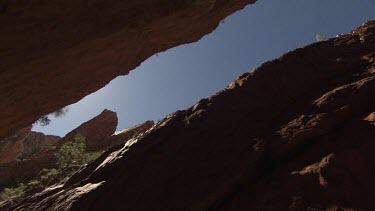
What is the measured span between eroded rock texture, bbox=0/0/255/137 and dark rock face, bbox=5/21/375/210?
341cm

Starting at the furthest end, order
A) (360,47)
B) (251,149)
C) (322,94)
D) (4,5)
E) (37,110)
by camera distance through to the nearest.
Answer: (37,110) < (360,47) < (322,94) < (251,149) < (4,5)

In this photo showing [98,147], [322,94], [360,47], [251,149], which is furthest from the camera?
[98,147]

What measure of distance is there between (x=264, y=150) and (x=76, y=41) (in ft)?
25.2

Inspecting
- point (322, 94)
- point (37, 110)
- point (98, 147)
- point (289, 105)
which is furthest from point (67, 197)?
point (98, 147)

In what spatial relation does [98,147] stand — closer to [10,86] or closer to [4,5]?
[10,86]

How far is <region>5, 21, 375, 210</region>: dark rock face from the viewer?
1073 centimetres

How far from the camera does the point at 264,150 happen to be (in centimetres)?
1255

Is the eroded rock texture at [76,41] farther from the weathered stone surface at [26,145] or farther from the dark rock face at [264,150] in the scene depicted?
the weathered stone surface at [26,145]

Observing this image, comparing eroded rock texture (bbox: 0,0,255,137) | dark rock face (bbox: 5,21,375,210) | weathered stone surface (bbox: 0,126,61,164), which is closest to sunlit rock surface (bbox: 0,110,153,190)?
weathered stone surface (bbox: 0,126,61,164)

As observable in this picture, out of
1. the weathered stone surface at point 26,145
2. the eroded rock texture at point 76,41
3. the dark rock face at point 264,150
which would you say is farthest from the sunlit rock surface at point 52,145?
the dark rock face at point 264,150

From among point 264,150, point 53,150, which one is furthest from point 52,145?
point 264,150

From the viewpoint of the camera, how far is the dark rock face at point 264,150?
35.2 feet

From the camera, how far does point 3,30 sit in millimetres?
10945

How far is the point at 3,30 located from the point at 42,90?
5.36 meters
